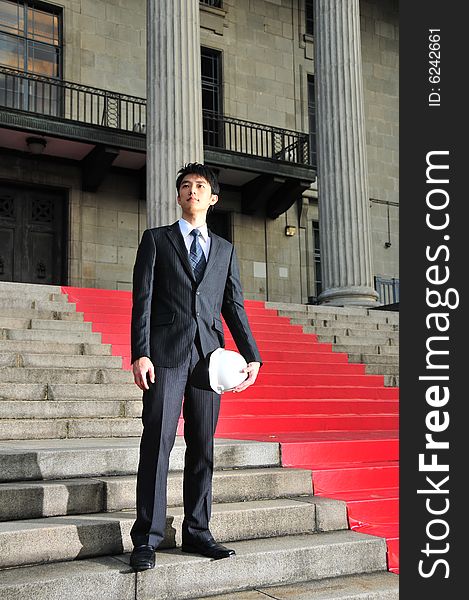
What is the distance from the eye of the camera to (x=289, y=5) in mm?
20625

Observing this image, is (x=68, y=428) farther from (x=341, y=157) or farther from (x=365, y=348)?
(x=341, y=157)

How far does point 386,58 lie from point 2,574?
842 inches

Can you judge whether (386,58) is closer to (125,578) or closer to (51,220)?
(51,220)

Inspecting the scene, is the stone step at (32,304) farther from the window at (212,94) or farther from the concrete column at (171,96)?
the window at (212,94)

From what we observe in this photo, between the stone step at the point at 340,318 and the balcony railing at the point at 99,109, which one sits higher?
the balcony railing at the point at 99,109

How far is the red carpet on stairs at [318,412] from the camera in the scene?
5184 millimetres

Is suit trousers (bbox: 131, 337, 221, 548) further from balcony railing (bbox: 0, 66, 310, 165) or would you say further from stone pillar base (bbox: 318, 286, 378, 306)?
balcony railing (bbox: 0, 66, 310, 165)

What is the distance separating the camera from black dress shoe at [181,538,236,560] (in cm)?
371

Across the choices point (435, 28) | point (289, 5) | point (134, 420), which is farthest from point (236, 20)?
point (134, 420)

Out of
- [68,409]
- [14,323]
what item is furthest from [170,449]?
[14,323]

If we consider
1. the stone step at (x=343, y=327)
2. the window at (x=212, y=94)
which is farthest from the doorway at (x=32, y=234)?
the stone step at (x=343, y=327)

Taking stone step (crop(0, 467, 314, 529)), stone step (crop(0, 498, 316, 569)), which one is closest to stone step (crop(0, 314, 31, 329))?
stone step (crop(0, 467, 314, 529))

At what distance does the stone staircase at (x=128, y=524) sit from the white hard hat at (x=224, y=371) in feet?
2.97

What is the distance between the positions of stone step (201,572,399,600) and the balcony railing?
13032 mm
